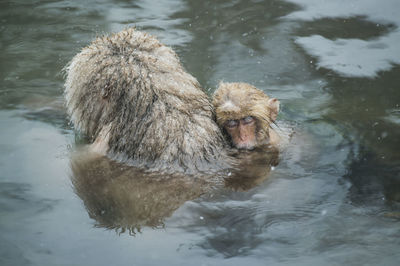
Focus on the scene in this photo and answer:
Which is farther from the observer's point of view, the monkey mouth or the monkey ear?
the monkey ear

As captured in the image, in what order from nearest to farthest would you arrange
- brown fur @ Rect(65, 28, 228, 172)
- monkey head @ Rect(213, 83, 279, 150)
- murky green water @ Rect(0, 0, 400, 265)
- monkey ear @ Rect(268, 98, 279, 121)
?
murky green water @ Rect(0, 0, 400, 265) < brown fur @ Rect(65, 28, 228, 172) < monkey head @ Rect(213, 83, 279, 150) < monkey ear @ Rect(268, 98, 279, 121)

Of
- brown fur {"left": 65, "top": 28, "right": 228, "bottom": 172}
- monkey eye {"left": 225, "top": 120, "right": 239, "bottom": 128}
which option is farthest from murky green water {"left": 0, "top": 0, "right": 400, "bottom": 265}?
monkey eye {"left": 225, "top": 120, "right": 239, "bottom": 128}

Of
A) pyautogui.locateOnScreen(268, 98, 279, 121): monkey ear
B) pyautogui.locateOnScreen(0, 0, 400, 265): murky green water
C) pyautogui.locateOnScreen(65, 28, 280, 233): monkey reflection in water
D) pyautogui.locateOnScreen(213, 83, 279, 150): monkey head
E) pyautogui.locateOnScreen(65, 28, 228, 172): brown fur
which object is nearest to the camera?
pyautogui.locateOnScreen(0, 0, 400, 265): murky green water

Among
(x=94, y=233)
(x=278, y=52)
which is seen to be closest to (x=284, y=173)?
(x=94, y=233)

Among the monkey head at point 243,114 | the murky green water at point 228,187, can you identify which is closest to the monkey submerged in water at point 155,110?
the monkey head at point 243,114

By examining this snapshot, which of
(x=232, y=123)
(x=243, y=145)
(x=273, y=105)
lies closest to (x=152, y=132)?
(x=232, y=123)

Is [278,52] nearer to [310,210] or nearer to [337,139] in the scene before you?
[337,139]

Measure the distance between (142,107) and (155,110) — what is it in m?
0.14

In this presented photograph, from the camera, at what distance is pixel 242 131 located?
490 centimetres

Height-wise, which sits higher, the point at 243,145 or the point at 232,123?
the point at 232,123

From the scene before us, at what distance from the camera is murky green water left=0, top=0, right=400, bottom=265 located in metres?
4.11

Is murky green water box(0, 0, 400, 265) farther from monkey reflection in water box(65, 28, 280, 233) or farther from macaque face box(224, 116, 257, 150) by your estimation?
macaque face box(224, 116, 257, 150)

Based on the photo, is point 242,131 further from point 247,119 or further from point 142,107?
point 142,107

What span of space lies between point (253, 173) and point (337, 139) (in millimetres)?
1373
